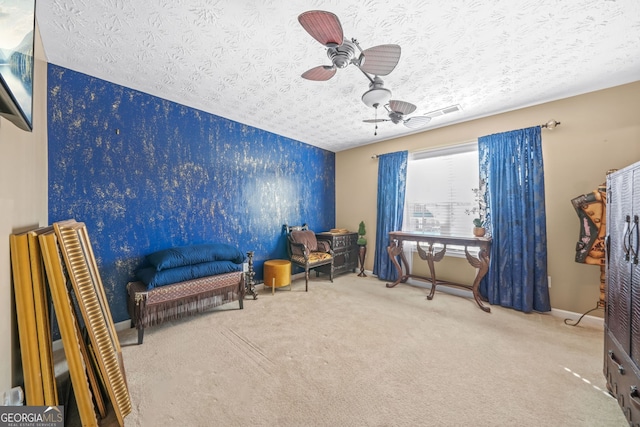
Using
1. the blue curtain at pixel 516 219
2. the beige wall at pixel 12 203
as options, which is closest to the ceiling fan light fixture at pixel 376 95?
the beige wall at pixel 12 203

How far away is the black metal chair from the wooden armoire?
306 cm

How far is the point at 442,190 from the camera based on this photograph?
3.82 meters

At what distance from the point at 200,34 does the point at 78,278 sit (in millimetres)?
1862

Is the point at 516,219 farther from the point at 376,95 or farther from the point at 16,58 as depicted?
the point at 16,58

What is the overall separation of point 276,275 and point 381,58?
120 inches

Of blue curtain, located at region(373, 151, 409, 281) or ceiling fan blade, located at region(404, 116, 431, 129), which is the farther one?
blue curtain, located at region(373, 151, 409, 281)

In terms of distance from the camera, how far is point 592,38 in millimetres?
1817

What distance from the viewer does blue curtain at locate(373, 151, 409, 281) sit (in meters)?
4.20

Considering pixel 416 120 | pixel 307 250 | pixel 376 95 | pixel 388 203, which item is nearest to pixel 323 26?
pixel 376 95

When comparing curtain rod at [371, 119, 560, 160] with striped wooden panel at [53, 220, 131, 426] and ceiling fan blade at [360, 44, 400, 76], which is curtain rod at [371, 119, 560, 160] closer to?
ceiling fan blade at [360, 44, 400, 76]

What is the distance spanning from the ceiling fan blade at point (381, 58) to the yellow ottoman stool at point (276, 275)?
2.85m

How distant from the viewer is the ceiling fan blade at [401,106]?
2.33m

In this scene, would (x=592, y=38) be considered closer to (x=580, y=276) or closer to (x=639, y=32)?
(x=639, y=32)

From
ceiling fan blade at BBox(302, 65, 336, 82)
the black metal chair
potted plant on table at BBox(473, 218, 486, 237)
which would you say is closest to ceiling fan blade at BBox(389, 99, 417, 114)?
ceiling fan blade at BBox(302, 65, 336, 82)
